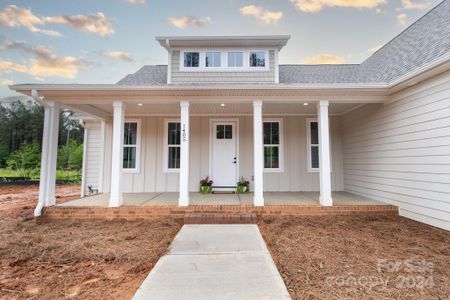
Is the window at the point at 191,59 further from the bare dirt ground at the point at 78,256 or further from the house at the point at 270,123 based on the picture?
the bare dirt ground at the point at 78,256

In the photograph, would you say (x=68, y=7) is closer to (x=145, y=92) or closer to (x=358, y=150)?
(x=145, y=92)

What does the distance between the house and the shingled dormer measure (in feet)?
0.10

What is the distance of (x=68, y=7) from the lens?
7.71 m

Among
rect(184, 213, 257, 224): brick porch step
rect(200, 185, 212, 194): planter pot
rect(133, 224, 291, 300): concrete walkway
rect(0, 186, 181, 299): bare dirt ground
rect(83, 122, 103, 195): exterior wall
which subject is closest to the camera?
rect(133, 224, 291, 300): concrete walkway

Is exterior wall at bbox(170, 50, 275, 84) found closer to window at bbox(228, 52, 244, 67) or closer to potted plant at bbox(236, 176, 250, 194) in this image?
window at bbox(228, 52, 244, 67)

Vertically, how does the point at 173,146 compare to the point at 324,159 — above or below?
above

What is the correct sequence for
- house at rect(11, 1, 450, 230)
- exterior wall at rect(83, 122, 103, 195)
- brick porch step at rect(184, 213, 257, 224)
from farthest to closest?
exterior wall at rect(83, 122, 103, 195), brick porch step at rect(184, 213, 257, 224), house at rect(11, 1, 450, 230)

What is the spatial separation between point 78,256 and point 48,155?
9.59ft

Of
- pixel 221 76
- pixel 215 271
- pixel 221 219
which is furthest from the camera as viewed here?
pixel 221 76

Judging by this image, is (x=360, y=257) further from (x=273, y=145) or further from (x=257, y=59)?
(x=257, y=59)

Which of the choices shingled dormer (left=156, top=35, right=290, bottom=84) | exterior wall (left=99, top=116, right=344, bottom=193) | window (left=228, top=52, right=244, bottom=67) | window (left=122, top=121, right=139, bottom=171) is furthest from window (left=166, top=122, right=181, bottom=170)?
window (left=228, top=52, right=244, bottom=67)

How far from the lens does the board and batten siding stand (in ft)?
11.8

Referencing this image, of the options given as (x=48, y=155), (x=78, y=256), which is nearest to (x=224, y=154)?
(x=48, y=155)

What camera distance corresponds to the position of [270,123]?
6.78 m
